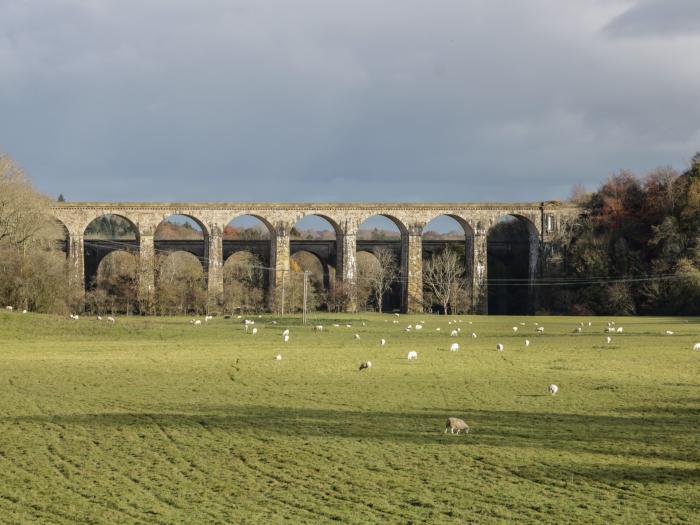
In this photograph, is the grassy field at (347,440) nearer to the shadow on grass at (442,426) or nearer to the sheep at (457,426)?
the shadow on grass at (442,426)

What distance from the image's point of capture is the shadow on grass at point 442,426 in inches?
590

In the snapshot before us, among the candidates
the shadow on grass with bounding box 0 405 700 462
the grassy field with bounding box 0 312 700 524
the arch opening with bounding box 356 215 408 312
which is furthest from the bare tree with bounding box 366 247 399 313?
the shadow on grass with bounding box 0 405 700 462

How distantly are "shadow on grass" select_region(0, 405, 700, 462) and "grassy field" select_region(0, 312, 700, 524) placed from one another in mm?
52

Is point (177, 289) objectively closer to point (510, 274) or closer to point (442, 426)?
point (510, 274)

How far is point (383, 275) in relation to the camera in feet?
260

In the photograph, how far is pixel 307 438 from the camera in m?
15.5

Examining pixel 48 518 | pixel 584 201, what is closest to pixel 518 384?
pixel 48 518

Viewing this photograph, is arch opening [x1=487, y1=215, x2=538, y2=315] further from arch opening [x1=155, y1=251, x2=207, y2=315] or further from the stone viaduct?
arch opening [x1=155, y1=251, x2=207, y2=315]

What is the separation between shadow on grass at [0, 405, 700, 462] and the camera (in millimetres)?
14992

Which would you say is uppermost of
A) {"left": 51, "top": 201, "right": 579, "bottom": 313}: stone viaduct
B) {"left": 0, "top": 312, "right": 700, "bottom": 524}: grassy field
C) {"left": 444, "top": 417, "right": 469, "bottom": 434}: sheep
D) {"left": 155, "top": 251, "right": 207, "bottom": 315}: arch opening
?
{"left": 51, "top": 201, "right": 579, "bottom": 313}: stone viaduct

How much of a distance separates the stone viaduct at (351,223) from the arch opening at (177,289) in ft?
4.81

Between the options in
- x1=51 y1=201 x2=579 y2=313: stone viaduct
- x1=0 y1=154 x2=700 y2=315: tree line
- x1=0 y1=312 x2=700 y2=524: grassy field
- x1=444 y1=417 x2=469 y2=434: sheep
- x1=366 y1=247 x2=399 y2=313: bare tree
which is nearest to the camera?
x1=0 y1=312 x2=700 y2=524: grassy field

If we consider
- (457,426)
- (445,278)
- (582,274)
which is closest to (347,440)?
(457,426)

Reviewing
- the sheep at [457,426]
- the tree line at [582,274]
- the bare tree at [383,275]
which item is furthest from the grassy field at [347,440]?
the bare tree at [383,275]
